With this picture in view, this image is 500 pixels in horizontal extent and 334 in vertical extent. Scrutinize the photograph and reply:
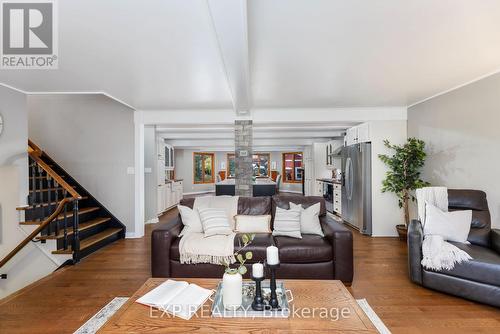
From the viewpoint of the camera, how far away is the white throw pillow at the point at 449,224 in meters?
2.81

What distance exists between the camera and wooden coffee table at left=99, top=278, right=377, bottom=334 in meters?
1.39

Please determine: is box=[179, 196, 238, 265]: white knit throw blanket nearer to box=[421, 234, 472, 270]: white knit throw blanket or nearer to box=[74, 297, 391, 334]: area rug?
box=[74, 297, 391, 334]: area rug

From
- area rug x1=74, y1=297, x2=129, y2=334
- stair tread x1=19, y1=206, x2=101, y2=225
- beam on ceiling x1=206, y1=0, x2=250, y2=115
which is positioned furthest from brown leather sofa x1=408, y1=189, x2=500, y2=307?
stair tread x1=19, y1=206, x2=101, y2=225

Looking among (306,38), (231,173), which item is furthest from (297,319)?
(231,173)

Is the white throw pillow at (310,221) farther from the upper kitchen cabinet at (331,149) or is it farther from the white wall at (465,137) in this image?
the upper kitchen cabinet at (331,149)

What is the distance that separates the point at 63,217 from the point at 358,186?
201 inches

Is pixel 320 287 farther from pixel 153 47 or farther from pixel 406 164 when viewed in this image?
pixel 406 164

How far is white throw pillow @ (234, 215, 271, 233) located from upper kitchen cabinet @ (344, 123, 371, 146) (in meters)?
2.88

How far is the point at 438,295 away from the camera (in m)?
2.55

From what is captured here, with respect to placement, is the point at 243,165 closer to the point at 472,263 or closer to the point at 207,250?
the point at 207,250

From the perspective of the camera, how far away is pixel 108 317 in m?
2.20

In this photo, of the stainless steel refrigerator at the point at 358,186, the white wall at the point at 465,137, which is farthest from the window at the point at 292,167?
the white wall at the point at 465,137

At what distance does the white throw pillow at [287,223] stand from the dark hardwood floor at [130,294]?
842 mm

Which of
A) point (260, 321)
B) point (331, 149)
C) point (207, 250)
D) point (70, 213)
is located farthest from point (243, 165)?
point (260, 321)
